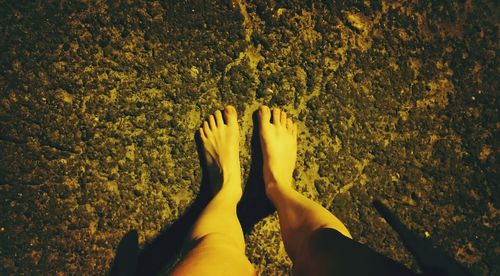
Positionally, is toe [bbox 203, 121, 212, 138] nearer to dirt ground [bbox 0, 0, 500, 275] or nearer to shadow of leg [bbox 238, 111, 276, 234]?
dirt ground [bbox 0, 0, 500, 275]

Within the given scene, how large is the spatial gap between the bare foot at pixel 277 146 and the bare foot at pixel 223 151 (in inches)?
5.4

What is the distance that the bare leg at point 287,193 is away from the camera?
1.49m

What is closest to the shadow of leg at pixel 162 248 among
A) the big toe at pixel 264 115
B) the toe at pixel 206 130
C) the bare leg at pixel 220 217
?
the bare leg at pixel 220 217

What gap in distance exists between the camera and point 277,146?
177cm

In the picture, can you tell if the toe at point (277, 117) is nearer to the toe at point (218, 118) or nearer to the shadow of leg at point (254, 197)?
the shadow of leg at point (254, 197)

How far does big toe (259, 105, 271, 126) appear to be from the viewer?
1.82 meters

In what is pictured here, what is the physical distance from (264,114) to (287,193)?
1.34ft

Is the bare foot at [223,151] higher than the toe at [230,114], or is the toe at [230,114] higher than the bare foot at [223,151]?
the toe at [230,114]

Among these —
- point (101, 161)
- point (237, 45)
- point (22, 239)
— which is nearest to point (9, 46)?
point (101, 161)

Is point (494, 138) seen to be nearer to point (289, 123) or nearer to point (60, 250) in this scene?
point (289, 123)

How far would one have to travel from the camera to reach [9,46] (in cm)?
172

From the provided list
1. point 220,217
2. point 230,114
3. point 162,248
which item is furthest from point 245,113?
point 162,248

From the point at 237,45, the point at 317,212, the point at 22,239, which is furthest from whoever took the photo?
the point at 237,45

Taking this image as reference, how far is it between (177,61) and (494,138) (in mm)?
1685
